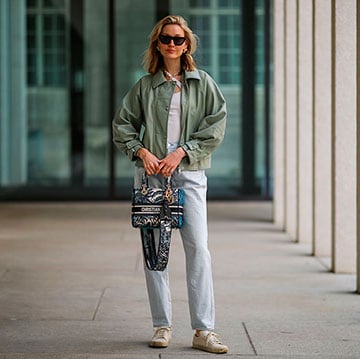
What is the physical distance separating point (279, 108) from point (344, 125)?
528cm

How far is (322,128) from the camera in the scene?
10.9 meters

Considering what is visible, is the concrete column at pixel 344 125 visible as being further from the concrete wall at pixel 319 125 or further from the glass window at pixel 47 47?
the glass window at pixel 47 47

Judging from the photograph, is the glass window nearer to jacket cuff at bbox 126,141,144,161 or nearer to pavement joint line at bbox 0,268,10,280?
pavement joint line at bbox 0,268,10,280

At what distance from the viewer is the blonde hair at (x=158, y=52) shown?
244 inches

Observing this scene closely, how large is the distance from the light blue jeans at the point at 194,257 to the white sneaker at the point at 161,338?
0.13 m

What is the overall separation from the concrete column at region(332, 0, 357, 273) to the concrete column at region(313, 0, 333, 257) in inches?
50.8

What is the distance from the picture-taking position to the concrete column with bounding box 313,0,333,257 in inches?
428

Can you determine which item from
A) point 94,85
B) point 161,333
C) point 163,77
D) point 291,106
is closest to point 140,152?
point 163,77

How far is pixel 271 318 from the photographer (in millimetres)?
7332

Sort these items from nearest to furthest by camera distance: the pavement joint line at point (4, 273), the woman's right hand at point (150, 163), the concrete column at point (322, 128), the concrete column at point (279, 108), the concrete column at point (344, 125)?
the woman's right hand at point (150, 163) → the pavement joint line at point (4, 273) → the concrete column at point (344, 125) → the concrete column at point (322, 128) → the concrete column at point (279, 108)

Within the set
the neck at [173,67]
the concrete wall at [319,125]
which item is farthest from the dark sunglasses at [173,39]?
the concrete wall at [319,125]

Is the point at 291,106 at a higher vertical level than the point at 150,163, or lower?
higher

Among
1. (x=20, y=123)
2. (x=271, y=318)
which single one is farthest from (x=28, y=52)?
(x=271, y=318)

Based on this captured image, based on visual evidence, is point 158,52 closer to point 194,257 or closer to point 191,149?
point 191,149
